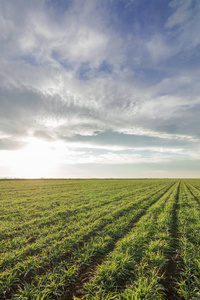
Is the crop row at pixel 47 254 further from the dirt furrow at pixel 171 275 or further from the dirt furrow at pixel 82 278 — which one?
the dirt furrow at pixel 171 275

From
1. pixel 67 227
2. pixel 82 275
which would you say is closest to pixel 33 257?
pixel 82 275

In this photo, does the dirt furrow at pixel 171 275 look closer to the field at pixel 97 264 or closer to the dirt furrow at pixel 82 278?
the field at pixel 97 264

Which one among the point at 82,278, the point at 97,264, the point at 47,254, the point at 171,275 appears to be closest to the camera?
the point at 82,278

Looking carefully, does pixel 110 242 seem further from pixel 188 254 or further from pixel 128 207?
pixel 128 207

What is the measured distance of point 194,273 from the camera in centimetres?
510

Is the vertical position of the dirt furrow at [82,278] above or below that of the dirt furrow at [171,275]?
above

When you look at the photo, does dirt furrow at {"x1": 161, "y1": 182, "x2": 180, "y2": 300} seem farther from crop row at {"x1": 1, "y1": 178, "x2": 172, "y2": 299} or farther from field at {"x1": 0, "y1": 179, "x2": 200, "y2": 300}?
crop row at {"x1": 1, "y1": 178, "x2": 172, "y2": 299}

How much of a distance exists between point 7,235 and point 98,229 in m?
5.50

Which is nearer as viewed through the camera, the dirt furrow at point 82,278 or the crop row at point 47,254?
the dirt furrow at point 82,278

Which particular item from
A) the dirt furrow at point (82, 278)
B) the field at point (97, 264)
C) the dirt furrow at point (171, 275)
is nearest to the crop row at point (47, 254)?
the field at point (97, 264)

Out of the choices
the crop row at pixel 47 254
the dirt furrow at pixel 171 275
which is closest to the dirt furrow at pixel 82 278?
the crop row at pixel 47 254

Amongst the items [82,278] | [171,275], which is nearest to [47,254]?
[82,278]

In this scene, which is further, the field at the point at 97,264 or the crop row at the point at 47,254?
the crop row at the point at 47,254

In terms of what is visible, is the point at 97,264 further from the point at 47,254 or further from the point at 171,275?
the point at 171,275
